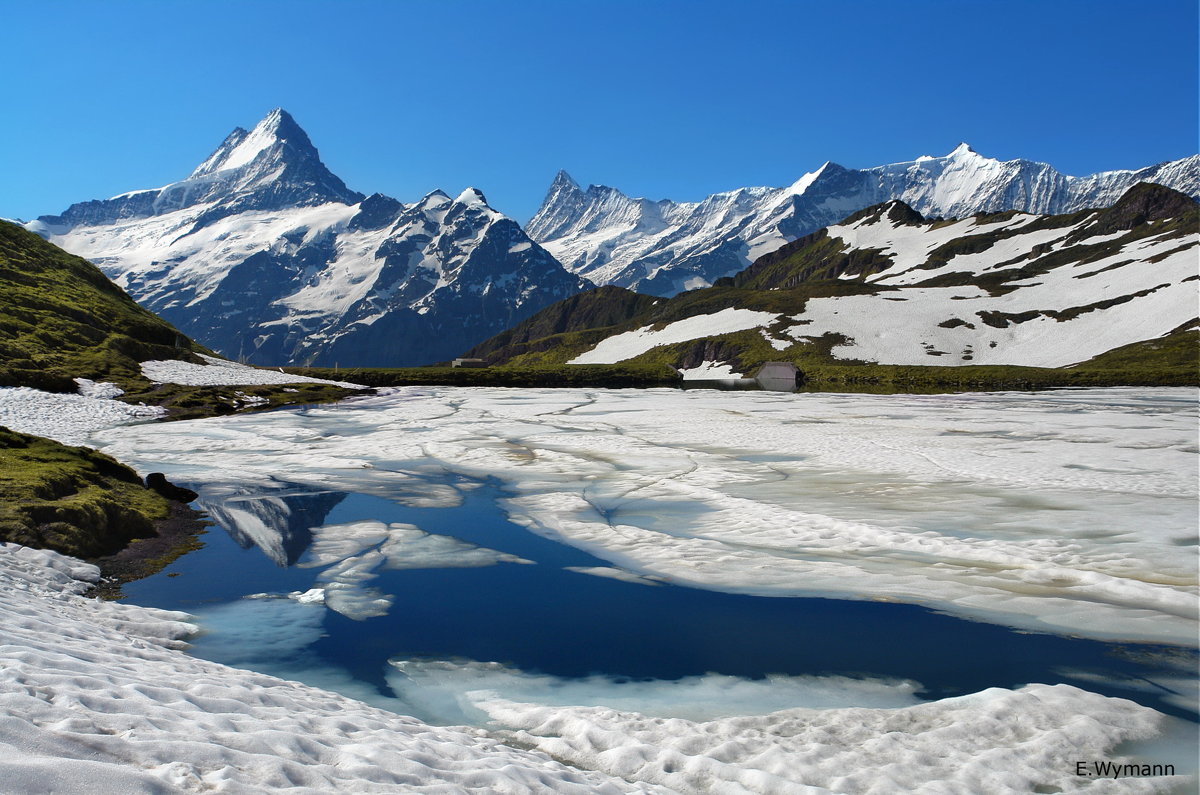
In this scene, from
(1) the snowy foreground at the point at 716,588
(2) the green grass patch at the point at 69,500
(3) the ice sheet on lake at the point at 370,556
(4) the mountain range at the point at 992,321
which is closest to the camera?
(1) the snowy foreground at the point at 716,588

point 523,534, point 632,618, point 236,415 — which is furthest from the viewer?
point 236,415

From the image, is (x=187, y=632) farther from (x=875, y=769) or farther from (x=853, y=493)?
(x=853, y=493)

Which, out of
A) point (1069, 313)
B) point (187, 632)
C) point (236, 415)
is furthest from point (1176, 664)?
point (1069, 313)

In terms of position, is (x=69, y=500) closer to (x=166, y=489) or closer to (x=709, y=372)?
(x=166, y=489)

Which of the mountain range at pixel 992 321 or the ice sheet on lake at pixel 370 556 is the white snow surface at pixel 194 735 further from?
the mountain range at pixel 992 321

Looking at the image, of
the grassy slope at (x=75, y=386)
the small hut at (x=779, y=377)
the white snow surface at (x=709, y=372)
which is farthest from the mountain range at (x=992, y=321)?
the grassy slope at (x=75, y=386)

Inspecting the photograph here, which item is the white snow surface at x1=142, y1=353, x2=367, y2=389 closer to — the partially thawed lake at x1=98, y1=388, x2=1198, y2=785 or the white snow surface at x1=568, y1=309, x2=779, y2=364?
the partially thawed lake at x1=98, y1=388, x2=1198, y2=785

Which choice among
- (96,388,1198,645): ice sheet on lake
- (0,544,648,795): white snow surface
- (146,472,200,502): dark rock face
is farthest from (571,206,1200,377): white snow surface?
(0,544,648,795): white snow surface
